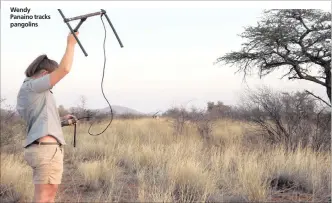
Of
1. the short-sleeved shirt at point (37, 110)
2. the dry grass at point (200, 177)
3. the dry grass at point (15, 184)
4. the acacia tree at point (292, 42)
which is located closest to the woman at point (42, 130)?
the short-sleeved shirt at point (37, 110)

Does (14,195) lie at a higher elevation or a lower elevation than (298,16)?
lower

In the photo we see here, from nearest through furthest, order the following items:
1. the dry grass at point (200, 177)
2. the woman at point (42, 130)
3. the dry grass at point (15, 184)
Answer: the woman at point (42, 130) → the dry grass at point (200, 177) → the dry grass at point (15, 184)

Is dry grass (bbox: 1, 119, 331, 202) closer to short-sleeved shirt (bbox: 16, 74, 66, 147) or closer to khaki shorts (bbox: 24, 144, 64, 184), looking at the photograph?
khaki shorts (bbox: 24, 144, 64, 184)

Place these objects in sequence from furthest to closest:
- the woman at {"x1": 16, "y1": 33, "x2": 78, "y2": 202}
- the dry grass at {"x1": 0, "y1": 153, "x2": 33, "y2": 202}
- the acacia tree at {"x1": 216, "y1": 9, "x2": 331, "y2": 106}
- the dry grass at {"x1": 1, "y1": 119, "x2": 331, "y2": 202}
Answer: the acacia tree at {"x1": 216, "y1": 9, "x2": 331, "y2": 106}
the dry grass at {"x1": 0, "y1": 153, "x2": 33, "y2": 202}
the dry grass at {"x1": 1, "y1": 119, "x2": 331, "y2": 202}
the woman at {"x1": 16, "y1": 33, "x2": 78, "y2": 202}

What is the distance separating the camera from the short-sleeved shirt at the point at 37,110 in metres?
3.73

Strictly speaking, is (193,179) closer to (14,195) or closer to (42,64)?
(14,195)

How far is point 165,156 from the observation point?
835 centimetres

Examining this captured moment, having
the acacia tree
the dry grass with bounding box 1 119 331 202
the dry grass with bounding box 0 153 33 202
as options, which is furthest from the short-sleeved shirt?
the acacia tree

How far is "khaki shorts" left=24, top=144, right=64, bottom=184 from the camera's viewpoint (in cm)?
374

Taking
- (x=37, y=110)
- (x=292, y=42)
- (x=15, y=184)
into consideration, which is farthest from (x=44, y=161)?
(x=292, y=42)

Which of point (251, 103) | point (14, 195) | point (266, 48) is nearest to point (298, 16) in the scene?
point (266, 48)

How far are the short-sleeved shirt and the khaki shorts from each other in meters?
0.08

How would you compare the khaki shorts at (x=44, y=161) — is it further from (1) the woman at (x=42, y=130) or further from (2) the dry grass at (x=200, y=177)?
(2) the dry grass at (x=200, y=177)

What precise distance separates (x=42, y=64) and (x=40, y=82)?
293 millimetres
